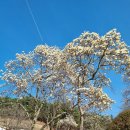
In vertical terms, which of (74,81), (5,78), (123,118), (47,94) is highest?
(5,78)

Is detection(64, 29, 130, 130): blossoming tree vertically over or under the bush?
over

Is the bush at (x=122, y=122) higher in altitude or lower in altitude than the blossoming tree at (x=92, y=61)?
lower

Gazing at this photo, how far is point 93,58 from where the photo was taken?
1998cm

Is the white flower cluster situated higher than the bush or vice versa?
the white flower cluster

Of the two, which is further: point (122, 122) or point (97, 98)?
point (97, 98)

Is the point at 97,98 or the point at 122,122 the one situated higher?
the point at 97,98

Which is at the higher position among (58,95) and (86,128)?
(86,128)

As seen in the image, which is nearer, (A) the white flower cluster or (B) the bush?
(B) the bush

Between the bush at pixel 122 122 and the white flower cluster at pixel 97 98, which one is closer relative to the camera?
the bush at pixel 122 122

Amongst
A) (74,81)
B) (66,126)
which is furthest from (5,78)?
(66,126)

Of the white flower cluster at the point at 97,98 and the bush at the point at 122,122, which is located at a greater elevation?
the white flower cluster at the point at 97,98

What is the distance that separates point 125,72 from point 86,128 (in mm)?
32756

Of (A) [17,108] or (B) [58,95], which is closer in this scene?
(B) [58,95]

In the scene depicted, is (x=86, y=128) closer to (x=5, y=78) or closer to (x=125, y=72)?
(x=5, y=78)
